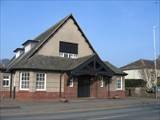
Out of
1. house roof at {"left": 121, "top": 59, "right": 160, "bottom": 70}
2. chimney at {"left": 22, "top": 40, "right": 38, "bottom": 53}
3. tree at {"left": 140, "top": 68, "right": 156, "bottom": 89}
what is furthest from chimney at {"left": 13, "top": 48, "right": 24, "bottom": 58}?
house roof at {"left": 121, "top": 59, "right": 160, "bottom": 70}

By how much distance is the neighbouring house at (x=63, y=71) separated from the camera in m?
35.6

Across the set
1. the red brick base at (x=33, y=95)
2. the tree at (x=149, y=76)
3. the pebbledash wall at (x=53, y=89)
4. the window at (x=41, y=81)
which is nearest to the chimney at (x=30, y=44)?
the pebbledash wall at (x=53, y=89)

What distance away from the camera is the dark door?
38.8 meters

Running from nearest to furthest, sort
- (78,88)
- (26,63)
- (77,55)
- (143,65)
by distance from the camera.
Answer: (26,63) → (78,88) → (77,55) → (143,65)

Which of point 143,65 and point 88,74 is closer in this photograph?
point 88,74

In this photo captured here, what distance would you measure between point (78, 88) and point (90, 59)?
425 centimetres

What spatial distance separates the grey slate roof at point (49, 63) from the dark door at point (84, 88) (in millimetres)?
2609

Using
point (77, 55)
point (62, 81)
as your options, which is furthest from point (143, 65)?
point (62, 81)

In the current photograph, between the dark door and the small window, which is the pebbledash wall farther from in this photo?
the small window

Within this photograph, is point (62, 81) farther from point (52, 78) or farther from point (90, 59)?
point (90, 59)

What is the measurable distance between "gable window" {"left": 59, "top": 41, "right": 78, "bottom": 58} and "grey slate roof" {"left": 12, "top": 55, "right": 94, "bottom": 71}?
112 cm

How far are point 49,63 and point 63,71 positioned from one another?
1.94m

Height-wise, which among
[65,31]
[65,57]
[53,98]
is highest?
[65,31]

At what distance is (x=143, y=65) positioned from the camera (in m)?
75.2
